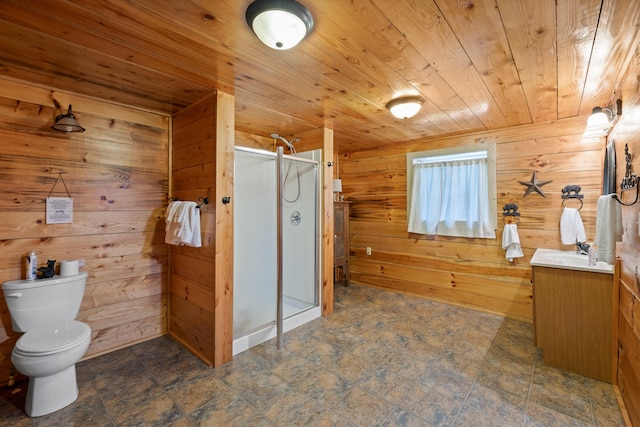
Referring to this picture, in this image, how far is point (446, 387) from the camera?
74.5 inches

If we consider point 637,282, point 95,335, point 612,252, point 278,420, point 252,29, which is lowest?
point 278,420

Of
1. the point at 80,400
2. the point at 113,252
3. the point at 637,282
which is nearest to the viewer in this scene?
the point at 637,282

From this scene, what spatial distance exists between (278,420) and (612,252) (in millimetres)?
2156

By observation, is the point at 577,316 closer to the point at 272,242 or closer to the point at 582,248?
the point at 582,248

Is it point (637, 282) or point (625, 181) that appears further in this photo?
point (625, 181)

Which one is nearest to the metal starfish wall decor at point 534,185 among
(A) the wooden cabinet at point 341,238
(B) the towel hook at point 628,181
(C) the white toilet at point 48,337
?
(B) the towel hook at point 628,181

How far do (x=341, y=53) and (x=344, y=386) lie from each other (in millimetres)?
2121

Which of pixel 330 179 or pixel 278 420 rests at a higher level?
pixel 330 179

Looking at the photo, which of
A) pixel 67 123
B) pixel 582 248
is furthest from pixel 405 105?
pixel 67 123

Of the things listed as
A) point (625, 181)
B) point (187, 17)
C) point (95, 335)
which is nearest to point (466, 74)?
point (625, 181)

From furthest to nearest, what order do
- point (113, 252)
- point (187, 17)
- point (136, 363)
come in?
point (113, 252)
point (136, 363)
point (187, 17)

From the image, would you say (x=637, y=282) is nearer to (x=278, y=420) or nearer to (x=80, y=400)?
(x=278, y=420)

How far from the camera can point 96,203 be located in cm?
230

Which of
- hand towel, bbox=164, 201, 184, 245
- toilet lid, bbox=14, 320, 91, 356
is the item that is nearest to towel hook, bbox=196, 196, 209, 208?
hand towel, bbox=164, 201, 184, 245
